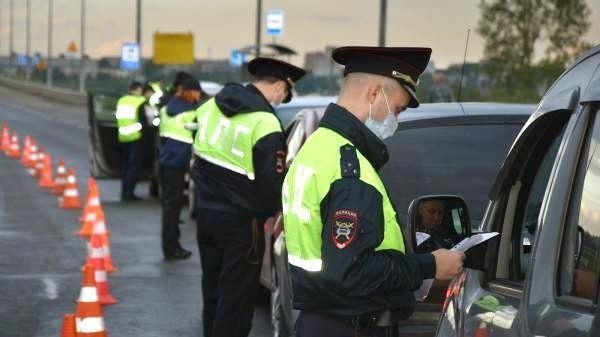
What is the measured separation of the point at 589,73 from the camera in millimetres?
3297

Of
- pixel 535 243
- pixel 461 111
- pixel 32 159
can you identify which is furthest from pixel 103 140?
pixel 535 243

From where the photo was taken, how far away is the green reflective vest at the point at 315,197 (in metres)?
4.32

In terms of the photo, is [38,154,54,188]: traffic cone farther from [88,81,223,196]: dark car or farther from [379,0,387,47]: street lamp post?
[379,0,387,47]: street lamp post

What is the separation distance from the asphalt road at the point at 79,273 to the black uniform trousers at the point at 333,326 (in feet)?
16.9

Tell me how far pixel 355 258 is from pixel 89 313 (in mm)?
4420

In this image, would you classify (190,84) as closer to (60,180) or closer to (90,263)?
(90,263)

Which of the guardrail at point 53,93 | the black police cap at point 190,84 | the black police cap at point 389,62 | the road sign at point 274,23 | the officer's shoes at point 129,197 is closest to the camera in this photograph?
the black police cap at point 389,62

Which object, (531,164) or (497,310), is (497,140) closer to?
(531,164)

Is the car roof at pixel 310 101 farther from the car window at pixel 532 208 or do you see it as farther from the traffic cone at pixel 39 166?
the traffic cone at pixel 39 166

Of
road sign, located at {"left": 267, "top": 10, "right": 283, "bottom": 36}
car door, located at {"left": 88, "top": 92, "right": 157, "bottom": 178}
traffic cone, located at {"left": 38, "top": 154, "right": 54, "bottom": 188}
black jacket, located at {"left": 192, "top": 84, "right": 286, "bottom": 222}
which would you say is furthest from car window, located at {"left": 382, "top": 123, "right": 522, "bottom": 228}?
road sign, located at {"left": 267, "top": 10, "right": 283, "bottom": 36}

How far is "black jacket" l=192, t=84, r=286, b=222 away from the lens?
294 inches

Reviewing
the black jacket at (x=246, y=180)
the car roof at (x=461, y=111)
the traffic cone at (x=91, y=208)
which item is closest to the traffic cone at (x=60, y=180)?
the traffic cone at (x=91, y=208)

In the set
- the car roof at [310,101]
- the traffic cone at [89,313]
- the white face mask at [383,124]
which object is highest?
the white face mask at [383,124]

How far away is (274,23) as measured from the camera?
40656 mm
